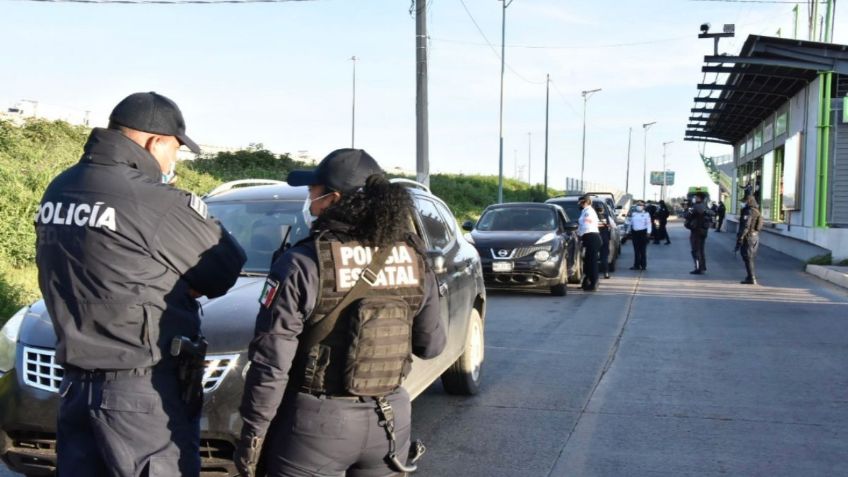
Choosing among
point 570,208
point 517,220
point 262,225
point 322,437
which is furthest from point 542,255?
point 322,437

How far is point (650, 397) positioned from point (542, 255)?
670cm

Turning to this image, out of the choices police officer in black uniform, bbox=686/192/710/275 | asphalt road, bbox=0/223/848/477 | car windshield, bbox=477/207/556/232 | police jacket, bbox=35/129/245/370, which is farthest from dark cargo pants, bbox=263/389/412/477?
police officer in black uniform, bbox=686/192/710/275

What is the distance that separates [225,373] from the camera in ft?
12.4

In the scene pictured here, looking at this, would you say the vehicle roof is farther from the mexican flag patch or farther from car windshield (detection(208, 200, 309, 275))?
the mexican flag patch

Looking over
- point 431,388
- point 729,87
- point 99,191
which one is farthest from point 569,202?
point 99,191

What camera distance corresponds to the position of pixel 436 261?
534 cm

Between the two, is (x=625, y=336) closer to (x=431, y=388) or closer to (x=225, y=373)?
(x=431, y=388)

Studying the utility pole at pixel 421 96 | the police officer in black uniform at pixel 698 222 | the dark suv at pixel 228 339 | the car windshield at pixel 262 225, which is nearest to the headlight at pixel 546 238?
the utility pole at pixel 421 96

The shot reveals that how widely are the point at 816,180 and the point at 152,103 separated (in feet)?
76.3

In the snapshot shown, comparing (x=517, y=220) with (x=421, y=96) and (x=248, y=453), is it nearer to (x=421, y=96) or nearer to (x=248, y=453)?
(x=421, y=96)

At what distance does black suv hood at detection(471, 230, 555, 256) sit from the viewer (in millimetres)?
13367

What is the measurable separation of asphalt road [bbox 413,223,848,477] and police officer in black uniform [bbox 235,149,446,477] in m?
2.24

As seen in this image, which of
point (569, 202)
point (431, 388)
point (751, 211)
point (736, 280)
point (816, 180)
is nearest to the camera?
point (431, 388)

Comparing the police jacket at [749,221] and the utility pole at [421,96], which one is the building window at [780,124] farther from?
the utility pole at [421,96]
